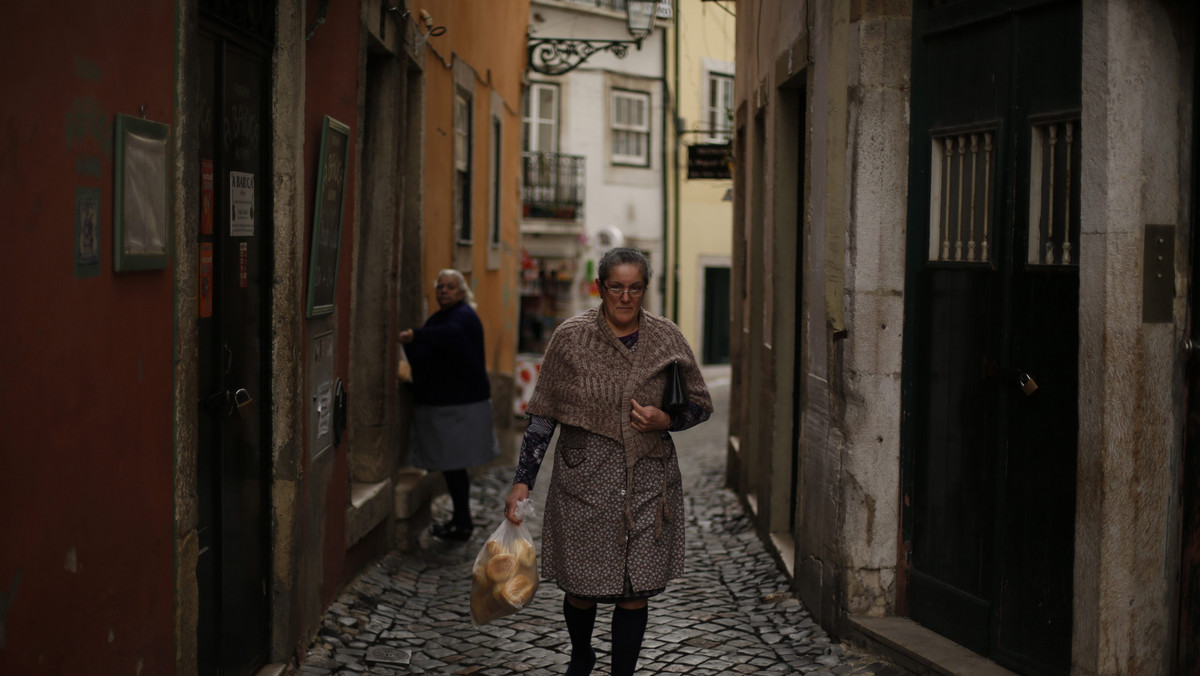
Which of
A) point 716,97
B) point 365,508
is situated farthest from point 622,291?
point 716,97

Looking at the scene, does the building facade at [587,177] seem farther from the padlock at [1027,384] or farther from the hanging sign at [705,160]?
the padlock at [1027,384]

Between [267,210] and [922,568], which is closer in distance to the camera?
[267,210]

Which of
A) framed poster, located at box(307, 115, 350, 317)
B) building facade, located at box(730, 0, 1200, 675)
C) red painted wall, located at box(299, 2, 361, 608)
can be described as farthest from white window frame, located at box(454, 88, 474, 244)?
building facade, located at box(730, 0, 1200, 675)

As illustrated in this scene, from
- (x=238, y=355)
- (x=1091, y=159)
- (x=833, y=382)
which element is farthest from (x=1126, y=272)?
(x=238, y=355)

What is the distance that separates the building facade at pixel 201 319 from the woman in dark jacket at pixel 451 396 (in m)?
0.27

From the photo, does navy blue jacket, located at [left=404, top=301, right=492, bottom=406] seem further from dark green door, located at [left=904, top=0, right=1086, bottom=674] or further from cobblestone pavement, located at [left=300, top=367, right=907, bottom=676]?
dark green door, located at [left=904, top=0, right=1086, bottom=674]

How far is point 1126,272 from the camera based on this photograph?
4.32 meters

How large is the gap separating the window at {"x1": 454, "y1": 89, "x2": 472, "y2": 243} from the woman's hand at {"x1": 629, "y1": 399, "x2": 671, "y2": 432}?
556cm

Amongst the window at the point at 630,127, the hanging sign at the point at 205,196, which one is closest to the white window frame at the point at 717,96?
the window at the point at 630,127

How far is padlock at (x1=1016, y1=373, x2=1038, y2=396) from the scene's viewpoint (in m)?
4.90

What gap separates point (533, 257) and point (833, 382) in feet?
68.1

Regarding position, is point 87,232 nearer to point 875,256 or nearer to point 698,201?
point 875,256

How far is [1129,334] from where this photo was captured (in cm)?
433

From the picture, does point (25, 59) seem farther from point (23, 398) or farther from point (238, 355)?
point (238, 355)
